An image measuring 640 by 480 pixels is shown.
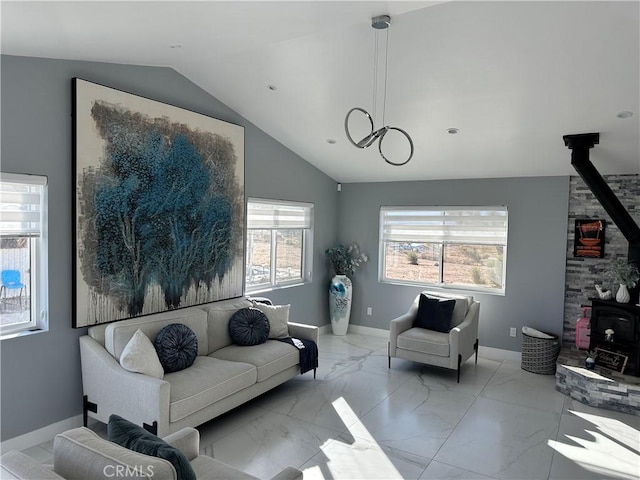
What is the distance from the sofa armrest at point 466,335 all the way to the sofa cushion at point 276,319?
1.83 m

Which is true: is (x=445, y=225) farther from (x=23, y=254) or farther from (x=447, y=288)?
(x=23, y=254)

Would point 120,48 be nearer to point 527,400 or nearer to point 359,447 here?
point 359,447

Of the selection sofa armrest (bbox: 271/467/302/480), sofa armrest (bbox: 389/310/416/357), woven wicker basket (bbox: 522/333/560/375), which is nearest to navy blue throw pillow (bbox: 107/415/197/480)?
sofa armrest (bbox: 271/467/302/480)

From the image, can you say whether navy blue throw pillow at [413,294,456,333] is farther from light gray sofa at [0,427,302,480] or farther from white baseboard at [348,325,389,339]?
light gray sofa at [0,427,302,480]

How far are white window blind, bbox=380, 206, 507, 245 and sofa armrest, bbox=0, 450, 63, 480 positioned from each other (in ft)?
17.9

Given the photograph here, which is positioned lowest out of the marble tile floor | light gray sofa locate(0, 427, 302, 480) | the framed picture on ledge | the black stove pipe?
the marble tile floor

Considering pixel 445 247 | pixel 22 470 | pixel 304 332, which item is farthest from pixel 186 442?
pixel 445 247

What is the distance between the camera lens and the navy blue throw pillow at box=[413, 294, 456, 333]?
209 inches

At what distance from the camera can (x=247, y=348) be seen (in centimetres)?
438

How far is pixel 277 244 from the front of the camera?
19.7 feet

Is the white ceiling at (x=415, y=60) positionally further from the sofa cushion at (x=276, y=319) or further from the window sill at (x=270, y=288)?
the sofa cushion at (x=276, y=319)

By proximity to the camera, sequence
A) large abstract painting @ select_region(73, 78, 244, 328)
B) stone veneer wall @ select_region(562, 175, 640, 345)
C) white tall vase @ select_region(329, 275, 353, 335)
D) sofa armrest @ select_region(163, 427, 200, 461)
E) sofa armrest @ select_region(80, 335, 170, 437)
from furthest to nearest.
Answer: white tall vase @ select_region(329, 275, 353, 335) < stone veneer wall @ select_region(562, 175, 640, 345) < large abstract painting @ select_region(73, 78, 244, 328) < sofa armrest @ select_region(80, 335, 170, 437) < sofa armrest @ select_region(163, 427, 200, 461)

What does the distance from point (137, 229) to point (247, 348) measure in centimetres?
153

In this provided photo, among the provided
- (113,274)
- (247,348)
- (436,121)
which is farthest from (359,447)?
(436,121)
